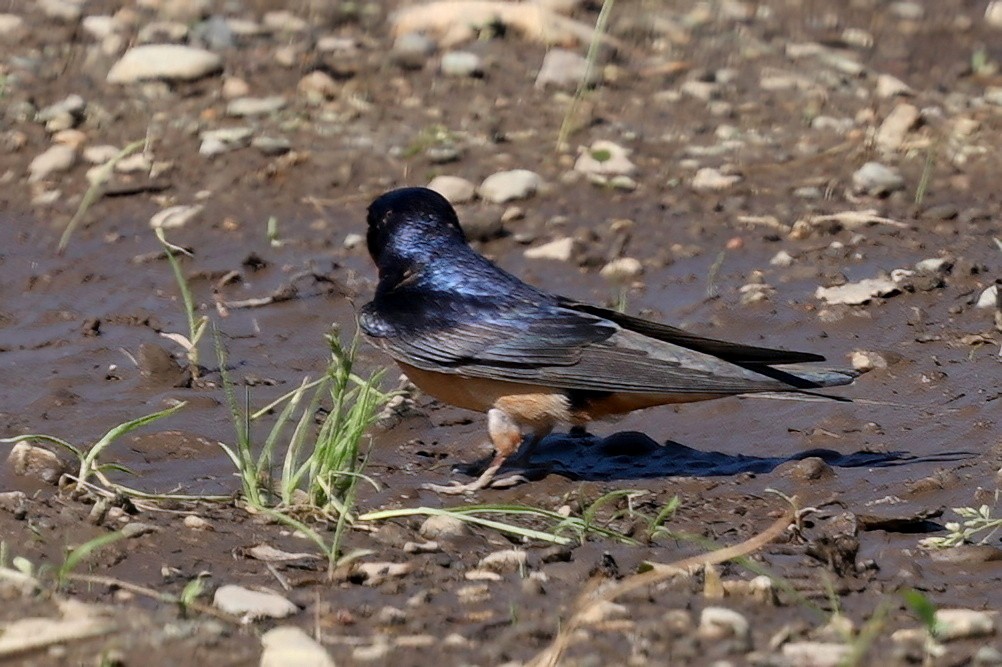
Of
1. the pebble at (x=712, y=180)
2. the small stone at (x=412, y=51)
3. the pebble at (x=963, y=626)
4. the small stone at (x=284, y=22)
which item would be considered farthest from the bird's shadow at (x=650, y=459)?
the small stone at (x=284, y=22)

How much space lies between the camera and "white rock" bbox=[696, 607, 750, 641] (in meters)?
3.42

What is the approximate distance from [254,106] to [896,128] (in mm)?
2999

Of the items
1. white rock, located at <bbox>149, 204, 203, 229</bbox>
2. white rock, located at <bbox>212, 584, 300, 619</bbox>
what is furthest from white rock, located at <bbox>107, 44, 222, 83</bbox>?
white rock, located at <bbox>212, 584, 300, 619</bbox>

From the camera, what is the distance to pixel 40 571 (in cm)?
376

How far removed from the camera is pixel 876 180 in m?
7.43

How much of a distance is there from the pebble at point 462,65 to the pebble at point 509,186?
998 millimetres

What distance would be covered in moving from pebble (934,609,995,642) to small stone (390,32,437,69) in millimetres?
5470

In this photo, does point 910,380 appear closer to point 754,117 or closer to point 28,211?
point 754,117

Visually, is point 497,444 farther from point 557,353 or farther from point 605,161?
point 605,161

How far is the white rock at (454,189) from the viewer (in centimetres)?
743

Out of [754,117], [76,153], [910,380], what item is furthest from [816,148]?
[76,153]

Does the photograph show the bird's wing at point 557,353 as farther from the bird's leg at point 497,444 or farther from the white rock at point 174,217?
the white rock at point 174,217

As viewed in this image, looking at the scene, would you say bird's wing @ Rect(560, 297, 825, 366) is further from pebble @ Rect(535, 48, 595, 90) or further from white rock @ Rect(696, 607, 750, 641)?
pebble @ Rect(535, 48, 595, 90)

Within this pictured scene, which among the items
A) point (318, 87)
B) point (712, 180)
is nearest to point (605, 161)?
point (712, 180)
